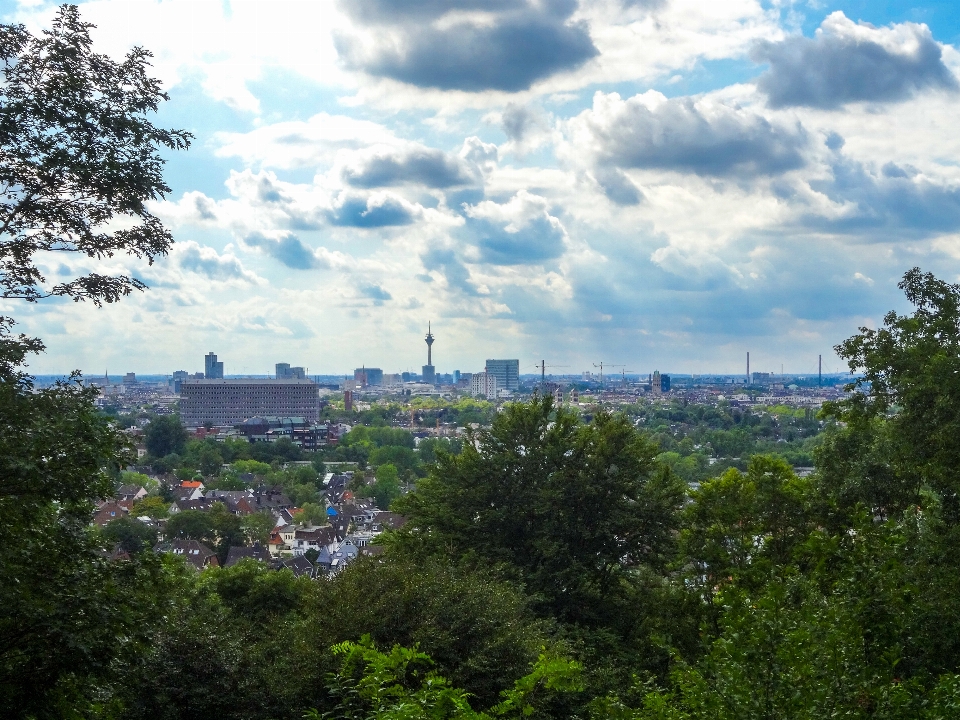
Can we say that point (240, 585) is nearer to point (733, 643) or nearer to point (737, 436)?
point (733, 643)

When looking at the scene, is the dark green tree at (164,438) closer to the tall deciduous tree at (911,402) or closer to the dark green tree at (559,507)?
the dark green tree at (559,507)

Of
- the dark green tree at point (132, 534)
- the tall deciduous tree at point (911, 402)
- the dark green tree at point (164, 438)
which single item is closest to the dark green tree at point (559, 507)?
the tall deciduous tree at point (911, 402)

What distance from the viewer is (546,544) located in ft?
62.0

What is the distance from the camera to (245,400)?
613ft

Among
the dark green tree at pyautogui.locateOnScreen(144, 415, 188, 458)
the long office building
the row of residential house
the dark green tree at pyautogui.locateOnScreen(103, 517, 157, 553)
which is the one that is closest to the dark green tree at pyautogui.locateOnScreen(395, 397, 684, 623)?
the row of residential house

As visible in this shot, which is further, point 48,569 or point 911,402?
point 911,402

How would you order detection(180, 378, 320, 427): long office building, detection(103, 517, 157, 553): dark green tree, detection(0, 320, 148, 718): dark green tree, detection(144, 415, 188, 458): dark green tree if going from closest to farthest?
detection(0, 320, 148, 718): dark green tree < detection(103, 517, 157, 553): dark green tree < detection(144, 415, 188, 458): dark green tree < detection(180, 378, 320, 427): long office building

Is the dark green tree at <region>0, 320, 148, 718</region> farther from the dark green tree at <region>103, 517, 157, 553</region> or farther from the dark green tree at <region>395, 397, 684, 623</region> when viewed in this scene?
Result: the dark green tree at <region>103, 517, 157, 553</region>

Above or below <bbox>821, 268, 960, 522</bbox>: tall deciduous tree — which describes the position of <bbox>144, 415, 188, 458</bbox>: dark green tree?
below

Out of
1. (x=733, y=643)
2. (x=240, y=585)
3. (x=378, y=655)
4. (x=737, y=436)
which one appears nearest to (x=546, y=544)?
(x=240, y=585)

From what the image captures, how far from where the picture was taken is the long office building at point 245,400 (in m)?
184

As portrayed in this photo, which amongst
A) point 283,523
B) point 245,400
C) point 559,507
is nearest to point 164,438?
point 283,523

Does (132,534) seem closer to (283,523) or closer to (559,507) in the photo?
(283,523)

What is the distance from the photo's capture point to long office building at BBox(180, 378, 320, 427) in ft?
603
